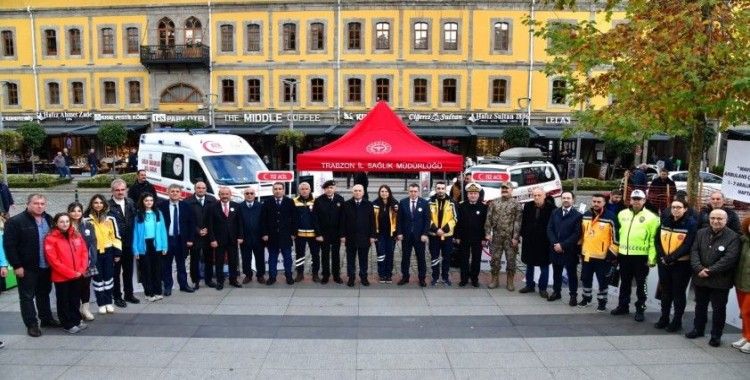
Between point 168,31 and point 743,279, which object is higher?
point 168,31

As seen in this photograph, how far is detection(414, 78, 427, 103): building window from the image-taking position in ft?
100

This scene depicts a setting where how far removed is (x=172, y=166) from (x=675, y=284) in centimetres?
1266

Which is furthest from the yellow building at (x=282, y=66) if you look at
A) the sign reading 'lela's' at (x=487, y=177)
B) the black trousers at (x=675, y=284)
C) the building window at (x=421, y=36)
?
the black trousers at (x=675, y=284)

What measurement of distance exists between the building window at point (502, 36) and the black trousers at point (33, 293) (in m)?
27.1

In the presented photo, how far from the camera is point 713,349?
6.60 meters

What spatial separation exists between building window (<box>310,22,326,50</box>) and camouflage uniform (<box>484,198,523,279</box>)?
23538mm

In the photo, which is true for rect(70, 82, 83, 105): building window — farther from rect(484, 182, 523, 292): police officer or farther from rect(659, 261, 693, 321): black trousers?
rect(659, 261, 693, 321): black trousers

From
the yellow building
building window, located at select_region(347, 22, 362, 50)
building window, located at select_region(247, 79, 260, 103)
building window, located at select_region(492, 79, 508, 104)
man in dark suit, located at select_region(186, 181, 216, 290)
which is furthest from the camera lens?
building window, located at select_region(247, 79, 260, 103)

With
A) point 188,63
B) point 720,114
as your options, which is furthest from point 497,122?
point 720,114

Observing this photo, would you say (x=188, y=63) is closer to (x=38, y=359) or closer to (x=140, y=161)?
(x=140, y=161)

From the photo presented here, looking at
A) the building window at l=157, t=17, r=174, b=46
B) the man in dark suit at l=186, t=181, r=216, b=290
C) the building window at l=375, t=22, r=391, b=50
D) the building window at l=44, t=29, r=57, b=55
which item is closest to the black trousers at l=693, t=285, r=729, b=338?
the man in dark suit at l=186, t=181, r=216, b=290

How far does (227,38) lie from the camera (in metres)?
31.1

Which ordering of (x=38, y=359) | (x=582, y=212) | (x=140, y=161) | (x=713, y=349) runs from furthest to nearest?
(x=140, y=161) → (x=582, y=212) → (x=713, y=349) → (x=38, y=359)

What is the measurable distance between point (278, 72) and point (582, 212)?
25.1m
